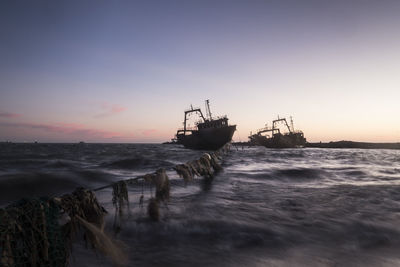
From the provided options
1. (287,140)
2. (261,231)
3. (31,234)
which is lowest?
(261,231)

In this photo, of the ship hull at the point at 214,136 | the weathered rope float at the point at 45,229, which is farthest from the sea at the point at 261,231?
the ship hull at the point at 214,136

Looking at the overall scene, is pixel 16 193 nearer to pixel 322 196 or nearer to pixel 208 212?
pixel 208 212

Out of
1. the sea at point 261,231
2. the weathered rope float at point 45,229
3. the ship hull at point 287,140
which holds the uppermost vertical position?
the ship hull at point 287,140

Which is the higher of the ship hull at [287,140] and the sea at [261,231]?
the ship hull at [287,140]

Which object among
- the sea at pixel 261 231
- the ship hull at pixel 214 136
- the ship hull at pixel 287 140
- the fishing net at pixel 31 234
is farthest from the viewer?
the ship hull at pixel 287 140

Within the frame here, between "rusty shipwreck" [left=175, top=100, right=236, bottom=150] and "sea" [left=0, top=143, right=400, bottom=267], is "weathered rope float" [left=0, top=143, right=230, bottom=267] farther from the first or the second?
"rusty shipwreck" [left=175, top=100, right=236, bottom=150]

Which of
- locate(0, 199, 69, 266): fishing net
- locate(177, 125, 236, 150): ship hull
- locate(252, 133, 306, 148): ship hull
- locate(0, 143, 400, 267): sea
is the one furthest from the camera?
locate(252, 133, 306, 148): ship hull

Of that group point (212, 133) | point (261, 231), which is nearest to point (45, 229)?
point (261, 231)

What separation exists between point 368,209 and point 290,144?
8230cm

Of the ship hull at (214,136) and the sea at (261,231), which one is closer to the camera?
the sea at (261,231)

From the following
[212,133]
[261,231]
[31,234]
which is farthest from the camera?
[212,133]

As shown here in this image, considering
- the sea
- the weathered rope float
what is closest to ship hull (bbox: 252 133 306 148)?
the sea

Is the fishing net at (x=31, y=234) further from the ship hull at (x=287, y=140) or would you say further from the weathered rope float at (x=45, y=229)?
the ship hull at (x=287, y=140)

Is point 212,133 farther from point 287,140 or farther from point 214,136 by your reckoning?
point 287,140
